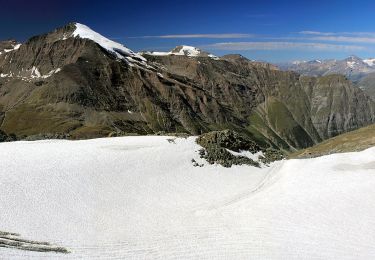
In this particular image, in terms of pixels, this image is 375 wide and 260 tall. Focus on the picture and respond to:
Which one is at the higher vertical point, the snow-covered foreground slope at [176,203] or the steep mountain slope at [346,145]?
the snow-covered foreground slope at [176,203]

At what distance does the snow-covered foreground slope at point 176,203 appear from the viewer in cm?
2019

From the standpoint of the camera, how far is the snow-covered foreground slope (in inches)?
795

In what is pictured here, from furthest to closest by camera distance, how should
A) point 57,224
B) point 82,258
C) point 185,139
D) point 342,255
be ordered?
point 185,139 < point 57,224 < point 342,255 < point 82,258

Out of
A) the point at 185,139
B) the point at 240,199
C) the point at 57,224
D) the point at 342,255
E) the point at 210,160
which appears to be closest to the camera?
the point at 342,255

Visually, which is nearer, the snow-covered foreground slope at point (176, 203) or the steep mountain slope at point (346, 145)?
the snow-covered foreground slope at point (176, 203)

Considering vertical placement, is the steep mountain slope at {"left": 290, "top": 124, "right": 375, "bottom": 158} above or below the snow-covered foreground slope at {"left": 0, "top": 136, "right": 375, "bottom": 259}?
below

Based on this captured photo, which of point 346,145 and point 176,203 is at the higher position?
point 176,203

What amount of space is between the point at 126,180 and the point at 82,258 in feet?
38.2

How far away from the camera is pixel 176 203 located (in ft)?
89.0

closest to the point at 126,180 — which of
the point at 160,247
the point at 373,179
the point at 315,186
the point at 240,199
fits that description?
the point at 240,199

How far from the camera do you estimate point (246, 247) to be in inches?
797

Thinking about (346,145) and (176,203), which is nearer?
(176,203)

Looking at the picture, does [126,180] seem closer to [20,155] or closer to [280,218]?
[20,155]

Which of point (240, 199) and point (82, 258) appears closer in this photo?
point (82, 258)
